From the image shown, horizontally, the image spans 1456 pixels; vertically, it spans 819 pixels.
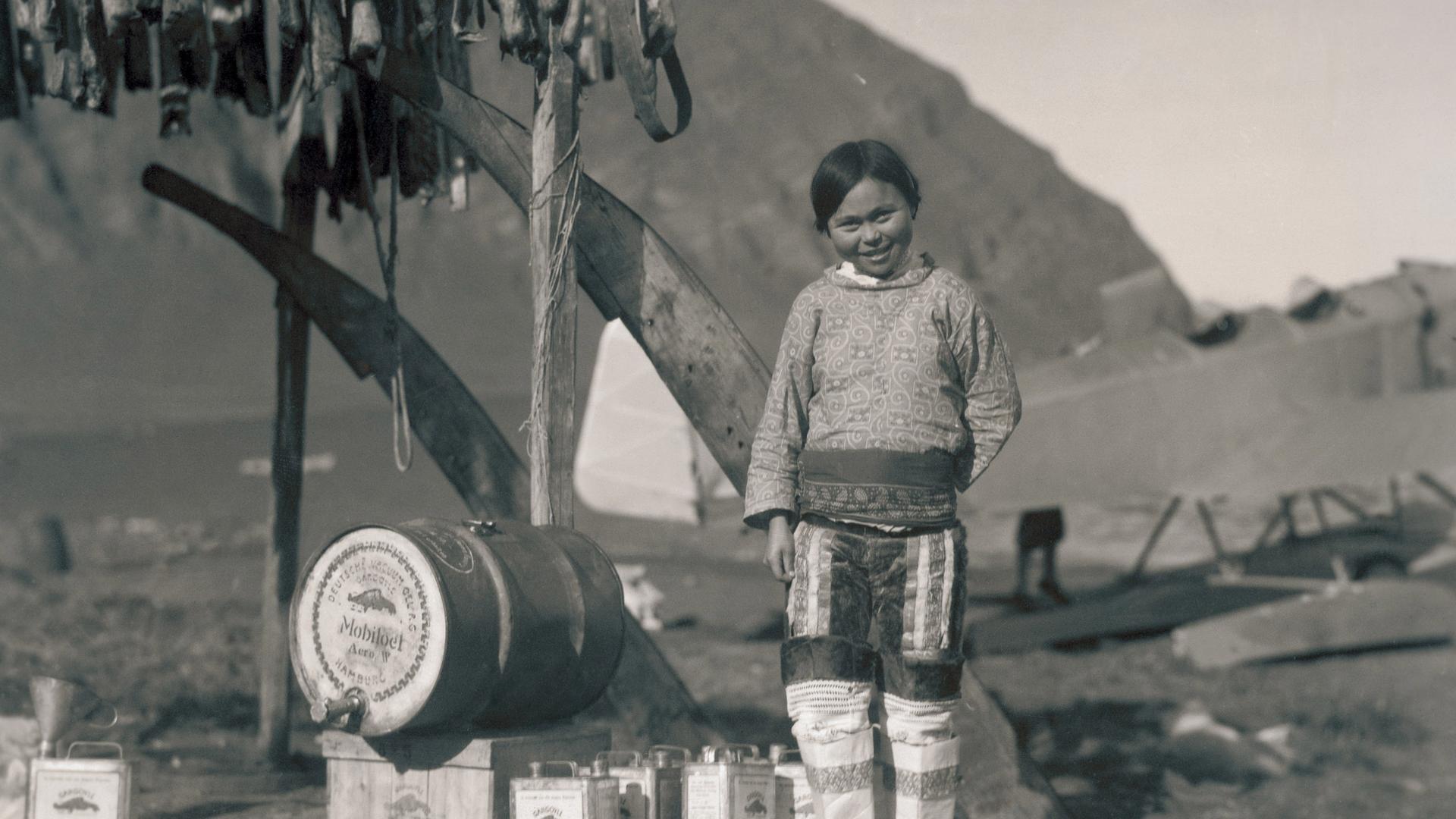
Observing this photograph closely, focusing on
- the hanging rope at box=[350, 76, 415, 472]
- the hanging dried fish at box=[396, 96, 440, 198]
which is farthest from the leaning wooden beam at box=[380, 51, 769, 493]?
the hanging dried fish at box=[396, 96, 440, 198]

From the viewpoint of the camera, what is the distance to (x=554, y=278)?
439cm

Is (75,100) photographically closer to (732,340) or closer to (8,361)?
(732,340)

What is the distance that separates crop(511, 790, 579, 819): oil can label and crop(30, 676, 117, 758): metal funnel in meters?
1.28

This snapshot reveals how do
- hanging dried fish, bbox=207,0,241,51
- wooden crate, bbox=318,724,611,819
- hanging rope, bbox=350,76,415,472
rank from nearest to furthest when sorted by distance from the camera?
wooden crate, bbox=318,724,611,819, hanging dried fish, bbox=207,0,241,51, hanging rope, bbox=350,76,415,472

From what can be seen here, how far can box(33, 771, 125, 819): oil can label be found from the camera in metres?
3.86

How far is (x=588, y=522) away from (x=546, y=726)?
93.0ft

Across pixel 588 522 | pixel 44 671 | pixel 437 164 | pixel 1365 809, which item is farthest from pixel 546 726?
pixel 588 522

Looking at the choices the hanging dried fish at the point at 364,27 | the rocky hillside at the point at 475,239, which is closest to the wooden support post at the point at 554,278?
the hanging dried fish at the point at 364,27

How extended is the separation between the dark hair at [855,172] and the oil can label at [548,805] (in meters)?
1.52

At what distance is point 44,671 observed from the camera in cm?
977

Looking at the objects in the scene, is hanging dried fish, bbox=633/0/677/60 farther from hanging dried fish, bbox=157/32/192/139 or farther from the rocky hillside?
the rocky hillside

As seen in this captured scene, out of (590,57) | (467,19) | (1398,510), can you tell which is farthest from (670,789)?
(1398,510)

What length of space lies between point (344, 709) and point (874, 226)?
1.74 m

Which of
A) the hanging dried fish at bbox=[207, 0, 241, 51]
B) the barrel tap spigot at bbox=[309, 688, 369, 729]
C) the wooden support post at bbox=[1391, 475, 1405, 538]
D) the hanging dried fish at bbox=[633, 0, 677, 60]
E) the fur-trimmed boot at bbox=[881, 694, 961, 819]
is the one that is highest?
the hanging dried fish at bbox=[207, 0, 241, 51]
